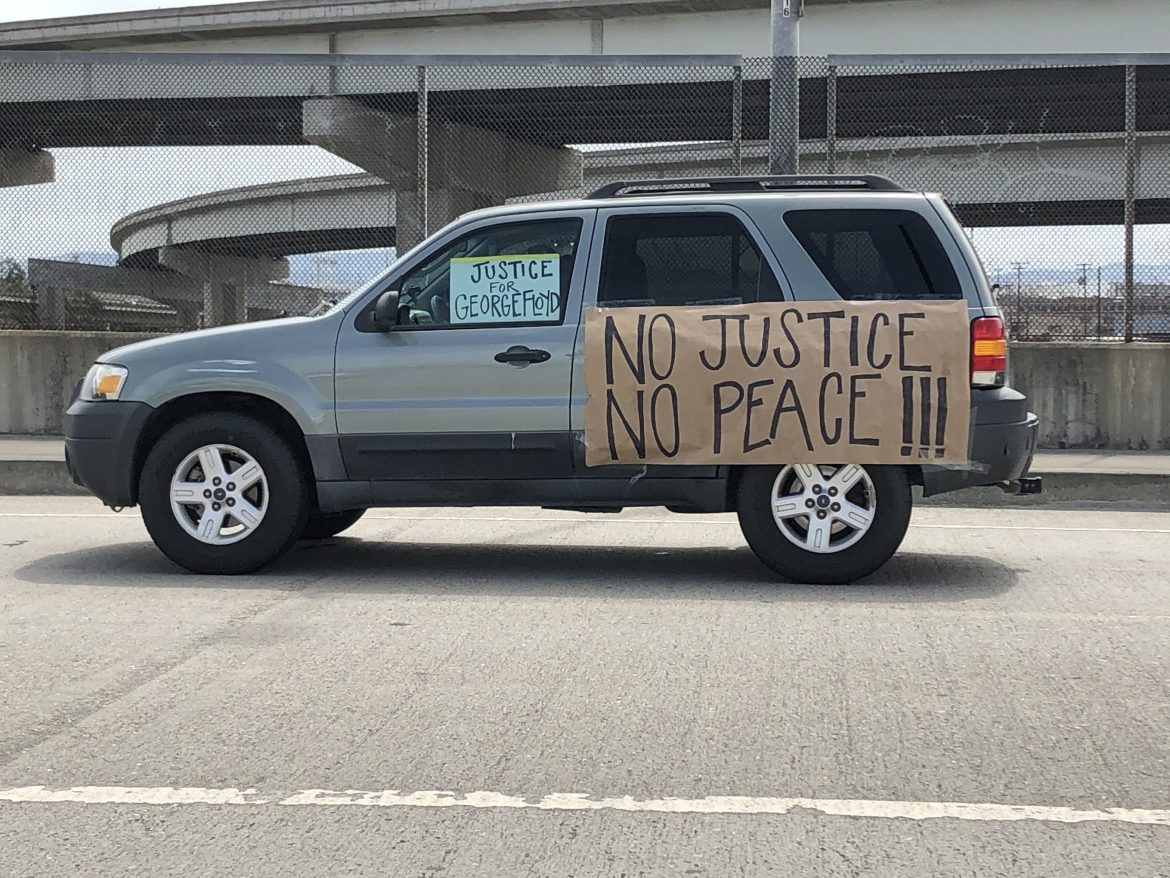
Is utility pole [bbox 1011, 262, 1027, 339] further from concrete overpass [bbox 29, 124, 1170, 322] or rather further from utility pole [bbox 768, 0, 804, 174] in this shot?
utility pole [bbox 768, 0, 804, 174]

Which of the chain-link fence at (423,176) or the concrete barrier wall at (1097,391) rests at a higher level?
the chain-link fence at (423,176)

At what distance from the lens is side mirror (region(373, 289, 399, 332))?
7461 mm

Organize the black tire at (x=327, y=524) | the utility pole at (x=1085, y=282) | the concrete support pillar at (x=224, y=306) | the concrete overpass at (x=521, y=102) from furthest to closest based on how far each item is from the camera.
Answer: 1. the concrete overpass at (x=521, y=102)
2. the concrete support pillar at (x=224, y=306)
3. the utility pole at (x=1085, y=282)
4. the black tire at (x=327, y=524)

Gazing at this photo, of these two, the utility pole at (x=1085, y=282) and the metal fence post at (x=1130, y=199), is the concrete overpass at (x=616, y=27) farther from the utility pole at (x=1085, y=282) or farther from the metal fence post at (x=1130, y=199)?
the utility pole at (x=1085, y=282)

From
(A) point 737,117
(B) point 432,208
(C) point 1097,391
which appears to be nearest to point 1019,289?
(C) point 1097,391

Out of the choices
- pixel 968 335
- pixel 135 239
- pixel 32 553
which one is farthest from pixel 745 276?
pixel 135 239

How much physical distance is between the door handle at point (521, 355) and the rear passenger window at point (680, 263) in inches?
16.2

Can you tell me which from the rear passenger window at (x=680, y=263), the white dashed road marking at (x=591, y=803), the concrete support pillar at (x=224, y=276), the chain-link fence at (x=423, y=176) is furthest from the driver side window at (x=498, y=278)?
the concrete support pillar at (x=224, y=276)

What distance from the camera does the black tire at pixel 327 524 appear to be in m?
8.88

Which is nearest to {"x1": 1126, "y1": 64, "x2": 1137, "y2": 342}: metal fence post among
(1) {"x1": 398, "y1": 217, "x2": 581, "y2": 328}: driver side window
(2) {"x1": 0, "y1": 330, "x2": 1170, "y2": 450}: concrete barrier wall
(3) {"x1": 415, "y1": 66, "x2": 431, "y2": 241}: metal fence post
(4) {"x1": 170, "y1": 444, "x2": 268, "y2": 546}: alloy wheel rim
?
(2) {"x1": 0, "y1": 330, "x2": 1170, "y2": 450}: concrete barrier wall

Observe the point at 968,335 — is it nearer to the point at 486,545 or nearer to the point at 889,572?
the point at 889,572

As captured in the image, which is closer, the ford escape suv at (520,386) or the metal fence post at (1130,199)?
the ford escape suv at (520,386)

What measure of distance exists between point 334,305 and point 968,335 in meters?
3.24

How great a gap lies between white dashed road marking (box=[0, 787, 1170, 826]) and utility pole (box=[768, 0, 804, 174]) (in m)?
9.62
